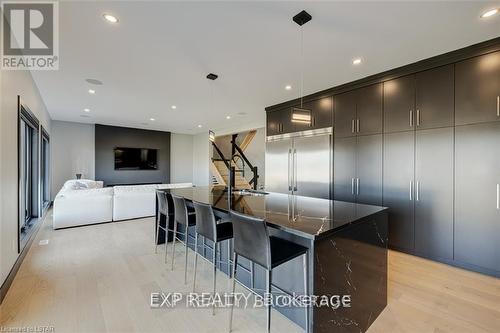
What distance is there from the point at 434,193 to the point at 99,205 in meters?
6.19

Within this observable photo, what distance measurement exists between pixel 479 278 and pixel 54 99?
26.6 feet

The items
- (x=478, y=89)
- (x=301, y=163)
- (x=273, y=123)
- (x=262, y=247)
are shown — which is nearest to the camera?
(x=262, y=247)

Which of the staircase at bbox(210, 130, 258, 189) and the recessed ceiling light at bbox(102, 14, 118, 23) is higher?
the recessed ceiling light at bbox(102, 14, 118, 23)

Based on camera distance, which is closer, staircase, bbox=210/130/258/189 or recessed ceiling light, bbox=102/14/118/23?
recessed ceiling light, bbox=102/14/118/23

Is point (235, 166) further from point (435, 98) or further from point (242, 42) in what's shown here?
point (435, 98)

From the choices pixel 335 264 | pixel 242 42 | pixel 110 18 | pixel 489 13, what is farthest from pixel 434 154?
pixel 110 18

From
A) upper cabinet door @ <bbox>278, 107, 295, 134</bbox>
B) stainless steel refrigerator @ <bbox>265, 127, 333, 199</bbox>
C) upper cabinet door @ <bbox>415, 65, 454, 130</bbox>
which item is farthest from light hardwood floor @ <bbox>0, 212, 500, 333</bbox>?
upper cabinet door @ <bbox>278, 107, 295, 134</bbox>

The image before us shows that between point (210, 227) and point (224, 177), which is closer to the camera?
point (210, 227)

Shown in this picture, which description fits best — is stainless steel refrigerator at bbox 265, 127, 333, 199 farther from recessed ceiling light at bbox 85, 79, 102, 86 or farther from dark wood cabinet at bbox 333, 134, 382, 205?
recessed ceiling light at bbox 85, 79, 102, 86

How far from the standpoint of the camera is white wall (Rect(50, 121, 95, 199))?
25.2 feet

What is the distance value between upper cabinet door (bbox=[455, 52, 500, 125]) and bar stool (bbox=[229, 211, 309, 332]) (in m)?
2.95

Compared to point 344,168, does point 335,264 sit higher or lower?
lower

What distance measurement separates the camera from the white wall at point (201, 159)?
9828 mm

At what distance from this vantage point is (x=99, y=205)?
5.07 m
